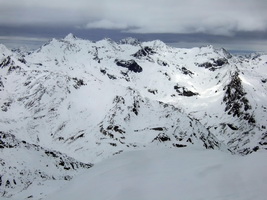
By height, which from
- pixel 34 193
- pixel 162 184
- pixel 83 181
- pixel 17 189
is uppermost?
pixel 162 184

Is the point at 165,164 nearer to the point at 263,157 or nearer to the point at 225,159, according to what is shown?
the point at 225,159

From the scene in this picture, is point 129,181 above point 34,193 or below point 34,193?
above

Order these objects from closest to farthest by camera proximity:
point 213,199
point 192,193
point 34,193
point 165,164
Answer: point 213,199 < point 192,193 < point 165,164 < point 34,193

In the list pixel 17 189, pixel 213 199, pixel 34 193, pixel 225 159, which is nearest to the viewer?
pixel 213 199

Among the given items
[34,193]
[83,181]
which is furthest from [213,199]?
[34,193]

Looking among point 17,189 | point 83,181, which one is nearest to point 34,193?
point 17,189

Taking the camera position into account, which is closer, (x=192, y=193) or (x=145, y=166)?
(x=192, y=193)
